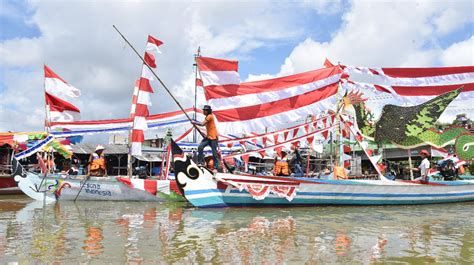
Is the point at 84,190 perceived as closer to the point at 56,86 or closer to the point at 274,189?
the point at 56,86

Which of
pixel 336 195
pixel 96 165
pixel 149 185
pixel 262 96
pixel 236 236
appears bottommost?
pixel 236 236

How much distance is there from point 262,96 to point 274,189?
2.95 meters

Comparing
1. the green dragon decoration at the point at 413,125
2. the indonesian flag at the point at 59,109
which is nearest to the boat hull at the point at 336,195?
the green dragon decoration at the point at 413,125

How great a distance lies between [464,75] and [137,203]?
12.0 meters

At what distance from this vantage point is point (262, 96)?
13.1 meters

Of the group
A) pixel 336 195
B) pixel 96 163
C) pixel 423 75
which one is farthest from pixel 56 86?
pixel 423 75

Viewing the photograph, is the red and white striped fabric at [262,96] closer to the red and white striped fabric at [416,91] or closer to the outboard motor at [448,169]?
the red and white striped fabric at [416,91]

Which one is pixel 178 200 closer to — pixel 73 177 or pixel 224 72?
pixel 73 177

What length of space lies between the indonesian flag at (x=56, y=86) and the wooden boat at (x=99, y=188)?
127 inches

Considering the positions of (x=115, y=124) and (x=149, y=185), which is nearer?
(x=149, y=185)

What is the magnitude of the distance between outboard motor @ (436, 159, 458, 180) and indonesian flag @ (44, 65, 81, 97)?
14.2 metres

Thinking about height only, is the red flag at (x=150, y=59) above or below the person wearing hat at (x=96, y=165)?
above

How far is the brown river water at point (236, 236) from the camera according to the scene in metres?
6.04

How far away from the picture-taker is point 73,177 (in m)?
15.1
